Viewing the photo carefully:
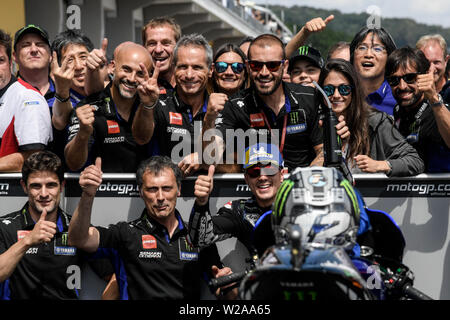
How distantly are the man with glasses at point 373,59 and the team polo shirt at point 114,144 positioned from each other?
2368 millimetres

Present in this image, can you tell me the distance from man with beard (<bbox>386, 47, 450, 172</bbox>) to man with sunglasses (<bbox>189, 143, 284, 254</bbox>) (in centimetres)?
133

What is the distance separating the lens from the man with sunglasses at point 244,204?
185 inches

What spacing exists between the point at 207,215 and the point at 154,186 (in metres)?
0.50

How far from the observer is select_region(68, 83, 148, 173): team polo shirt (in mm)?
5738

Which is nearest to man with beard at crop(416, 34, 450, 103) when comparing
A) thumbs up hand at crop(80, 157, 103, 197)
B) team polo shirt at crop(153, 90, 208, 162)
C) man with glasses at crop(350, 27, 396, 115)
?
man with glasses at crop(350, 27, 396, 115)

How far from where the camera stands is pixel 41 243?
5035 mm

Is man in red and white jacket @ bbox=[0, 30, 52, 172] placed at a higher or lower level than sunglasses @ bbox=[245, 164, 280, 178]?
higher

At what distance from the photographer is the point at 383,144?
5676 millimetres

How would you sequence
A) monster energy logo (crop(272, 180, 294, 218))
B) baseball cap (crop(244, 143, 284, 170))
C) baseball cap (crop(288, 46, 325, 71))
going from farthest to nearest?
baseball cap (crop(288, 46, 325, 71))
baseball cap (crop(244, 143, 284, 170))
monster energy logo (crop(272, 180, 294, 218))

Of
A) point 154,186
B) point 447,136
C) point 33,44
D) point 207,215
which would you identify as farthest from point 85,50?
point 447,136

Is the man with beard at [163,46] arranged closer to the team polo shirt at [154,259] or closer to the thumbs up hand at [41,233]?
the team polo shirt at [154,259]

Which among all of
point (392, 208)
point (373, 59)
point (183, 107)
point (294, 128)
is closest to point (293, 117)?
point (294, 128)

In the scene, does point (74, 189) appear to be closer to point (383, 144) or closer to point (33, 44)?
point (33, 44)

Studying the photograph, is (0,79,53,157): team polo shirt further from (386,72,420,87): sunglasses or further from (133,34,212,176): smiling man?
(386,72,420,87): sunglasses
